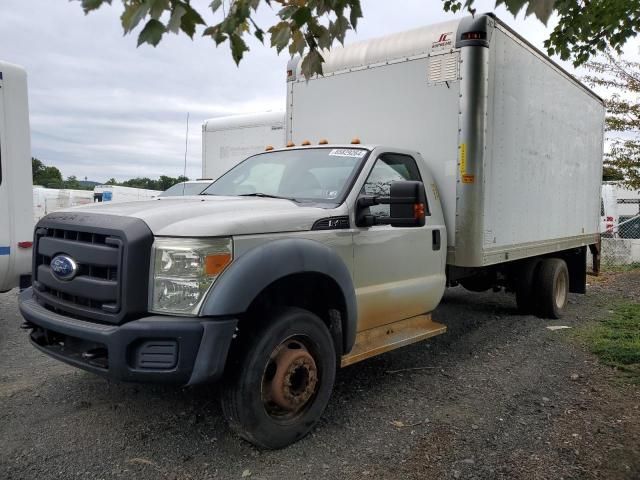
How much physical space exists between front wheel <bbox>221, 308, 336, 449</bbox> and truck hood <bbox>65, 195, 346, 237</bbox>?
1.86ft

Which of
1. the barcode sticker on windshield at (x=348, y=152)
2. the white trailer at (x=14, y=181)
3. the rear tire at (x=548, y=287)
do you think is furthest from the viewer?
the rear tire at (x=548, y=287)

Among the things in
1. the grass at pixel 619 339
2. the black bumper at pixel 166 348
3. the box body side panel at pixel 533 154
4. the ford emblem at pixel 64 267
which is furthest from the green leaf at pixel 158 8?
the grass at pixel 619 339

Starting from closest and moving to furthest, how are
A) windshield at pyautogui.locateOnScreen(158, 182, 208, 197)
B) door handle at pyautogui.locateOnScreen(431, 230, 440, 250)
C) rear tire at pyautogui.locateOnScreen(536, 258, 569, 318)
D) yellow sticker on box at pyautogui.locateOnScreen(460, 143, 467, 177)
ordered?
1. door handle at pyautogui.locateOnScreen(431, 230, 440, 250)
2. yellow sticker on box at pyautogui.locateOnScreen(460, 143, 467, 177)
3. rear tire at pyautogui.locateOnScreen(536, 258, 569, 318)
4. windshield at pyautogui.locateOnScreen(158, 182, 208, 197)

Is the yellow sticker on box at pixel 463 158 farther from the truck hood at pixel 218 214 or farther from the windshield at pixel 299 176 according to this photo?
the truck hood at pixel 218 214

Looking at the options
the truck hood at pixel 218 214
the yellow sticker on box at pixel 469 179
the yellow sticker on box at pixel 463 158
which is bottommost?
the truck hood at pixel 218 214

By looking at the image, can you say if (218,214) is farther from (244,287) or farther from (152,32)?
(152,32)

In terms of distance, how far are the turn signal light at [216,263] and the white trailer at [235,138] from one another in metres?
8.73

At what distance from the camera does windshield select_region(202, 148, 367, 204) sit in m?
4.09

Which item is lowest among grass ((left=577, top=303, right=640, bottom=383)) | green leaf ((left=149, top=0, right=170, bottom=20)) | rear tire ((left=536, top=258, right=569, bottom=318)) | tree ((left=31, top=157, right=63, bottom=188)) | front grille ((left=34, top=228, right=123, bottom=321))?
grass ((left=577, top=303, right=640, bottom=383))

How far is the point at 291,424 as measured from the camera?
3.31m

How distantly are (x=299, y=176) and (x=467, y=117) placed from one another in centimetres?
170

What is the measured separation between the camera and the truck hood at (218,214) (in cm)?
296

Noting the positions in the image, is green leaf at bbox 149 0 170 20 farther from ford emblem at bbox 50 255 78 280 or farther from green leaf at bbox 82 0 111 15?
ford emblem at bbox 50 255 78 280

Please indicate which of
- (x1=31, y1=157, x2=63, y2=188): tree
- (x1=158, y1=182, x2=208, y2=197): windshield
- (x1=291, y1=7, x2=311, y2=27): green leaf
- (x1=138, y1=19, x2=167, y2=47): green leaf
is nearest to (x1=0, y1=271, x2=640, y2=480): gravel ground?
(x1=138, y1=19, x2=167, y2=47): green leaf
